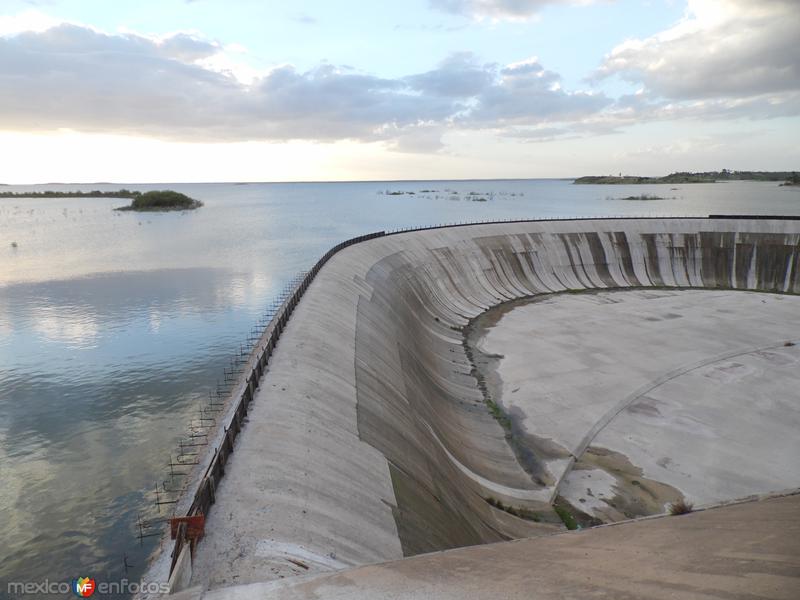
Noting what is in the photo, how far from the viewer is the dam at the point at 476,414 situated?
1175cm

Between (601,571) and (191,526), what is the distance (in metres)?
7.71

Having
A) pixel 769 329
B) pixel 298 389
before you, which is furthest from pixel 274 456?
pixel 769 329

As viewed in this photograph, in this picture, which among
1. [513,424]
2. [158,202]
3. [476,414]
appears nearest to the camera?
[513,424]

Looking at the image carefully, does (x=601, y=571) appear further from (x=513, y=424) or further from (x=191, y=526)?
(x=513, y=424)

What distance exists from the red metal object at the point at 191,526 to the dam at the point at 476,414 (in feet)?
0.90

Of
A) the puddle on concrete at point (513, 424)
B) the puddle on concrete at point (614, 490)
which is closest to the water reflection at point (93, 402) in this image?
the puddle on concrete at point (513, 424)

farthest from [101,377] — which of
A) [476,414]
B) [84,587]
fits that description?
[476,414]

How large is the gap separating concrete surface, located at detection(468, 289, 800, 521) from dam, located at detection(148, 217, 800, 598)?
12 cm

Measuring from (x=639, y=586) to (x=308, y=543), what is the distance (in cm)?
636

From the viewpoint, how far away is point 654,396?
95.0 feet

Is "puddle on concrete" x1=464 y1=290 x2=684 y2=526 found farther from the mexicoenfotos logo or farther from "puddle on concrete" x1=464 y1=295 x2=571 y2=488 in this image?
the mexicoenfotos logo

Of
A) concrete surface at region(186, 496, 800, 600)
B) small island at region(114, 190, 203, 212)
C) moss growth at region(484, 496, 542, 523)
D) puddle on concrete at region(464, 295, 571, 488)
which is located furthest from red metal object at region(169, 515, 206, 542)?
small island at region(114, 190, 203, 212)

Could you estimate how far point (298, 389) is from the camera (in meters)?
17.4

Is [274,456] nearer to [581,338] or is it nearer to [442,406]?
[442,406]
